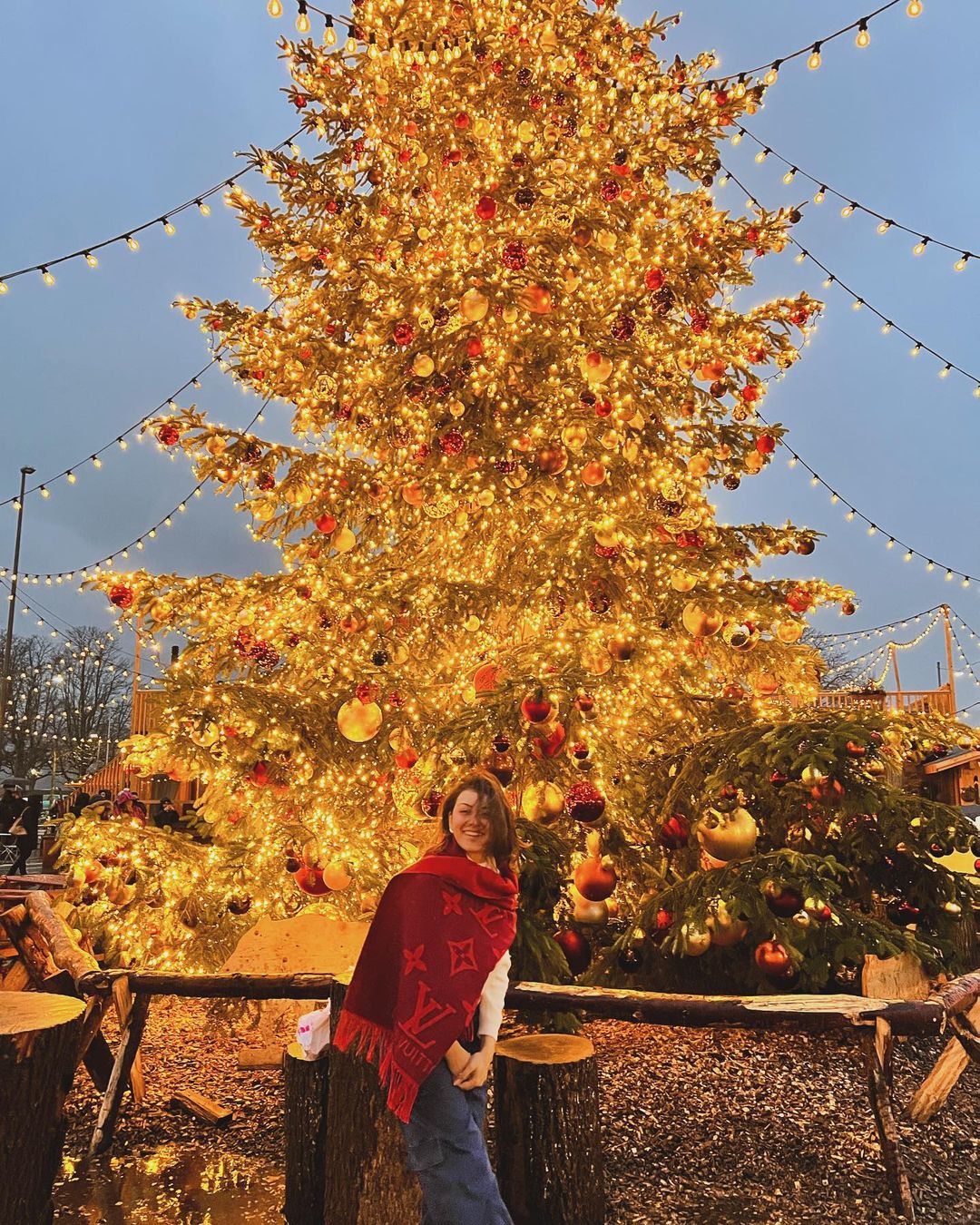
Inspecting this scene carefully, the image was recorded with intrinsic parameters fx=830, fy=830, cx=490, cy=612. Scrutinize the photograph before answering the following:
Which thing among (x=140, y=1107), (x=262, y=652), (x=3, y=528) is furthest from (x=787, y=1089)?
(x=3, y=528)

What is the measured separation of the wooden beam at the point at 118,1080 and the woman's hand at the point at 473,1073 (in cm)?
259

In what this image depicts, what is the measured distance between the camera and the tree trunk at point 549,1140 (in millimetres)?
3467

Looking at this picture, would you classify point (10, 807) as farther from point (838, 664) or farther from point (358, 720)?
point (838, 664)

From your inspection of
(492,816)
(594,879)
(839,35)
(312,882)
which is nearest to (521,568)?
(594,879)

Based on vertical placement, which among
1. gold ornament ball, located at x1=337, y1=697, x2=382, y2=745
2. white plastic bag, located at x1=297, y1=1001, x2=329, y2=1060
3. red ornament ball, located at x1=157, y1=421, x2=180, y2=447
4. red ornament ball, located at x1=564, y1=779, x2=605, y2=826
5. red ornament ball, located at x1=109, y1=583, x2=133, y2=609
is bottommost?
white plastic bag, located at x1=297, y1=1001, x2=329, y2=1060

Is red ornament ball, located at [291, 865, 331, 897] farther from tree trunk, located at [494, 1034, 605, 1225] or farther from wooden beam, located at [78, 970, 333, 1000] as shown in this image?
tree trunk, located at [494, 1034, 605, 1225]

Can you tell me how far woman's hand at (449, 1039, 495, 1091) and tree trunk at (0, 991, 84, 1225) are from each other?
5.63ft

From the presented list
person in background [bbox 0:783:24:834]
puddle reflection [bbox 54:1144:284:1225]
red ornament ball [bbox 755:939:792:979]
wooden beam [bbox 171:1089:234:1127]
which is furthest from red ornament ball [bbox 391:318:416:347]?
person in background [bbox 0:783:24:834]

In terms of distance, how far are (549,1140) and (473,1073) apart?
3.60ft

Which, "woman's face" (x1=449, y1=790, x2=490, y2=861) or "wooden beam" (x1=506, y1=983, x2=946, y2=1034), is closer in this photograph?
"woman's face" (x1=449, y1=790, x2=490, y2=861)

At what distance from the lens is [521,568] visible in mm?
6262

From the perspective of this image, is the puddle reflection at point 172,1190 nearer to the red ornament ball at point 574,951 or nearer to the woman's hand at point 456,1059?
the woman's hand at point 456,1059

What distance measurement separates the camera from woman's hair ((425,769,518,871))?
9.77 feet

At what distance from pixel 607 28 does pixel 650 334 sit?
8.71 feet
